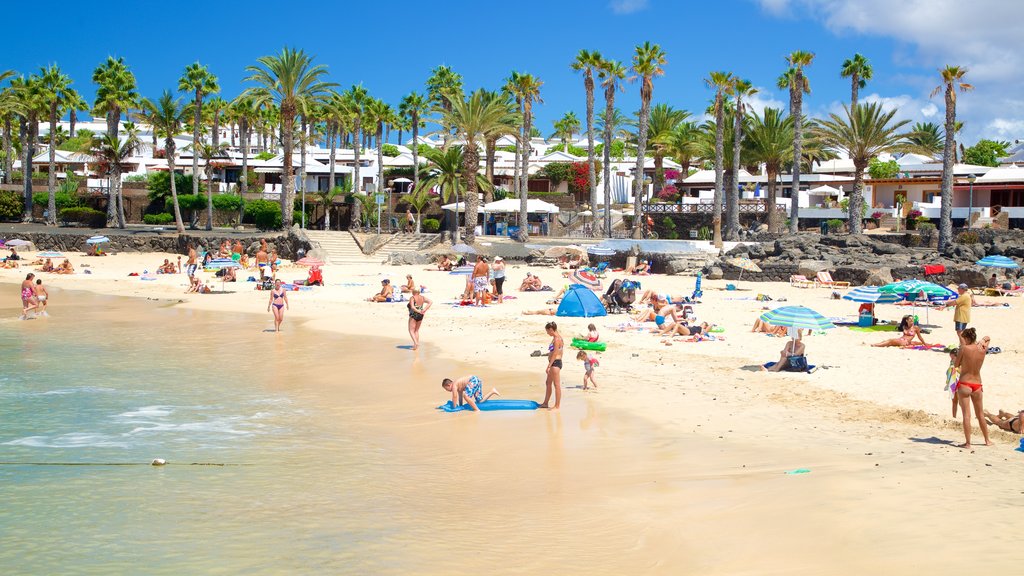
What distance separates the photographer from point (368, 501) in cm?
903

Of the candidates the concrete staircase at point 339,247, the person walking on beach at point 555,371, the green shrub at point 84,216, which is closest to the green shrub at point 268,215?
the concrete staircase at point 339,247

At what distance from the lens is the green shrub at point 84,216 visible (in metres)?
51.0

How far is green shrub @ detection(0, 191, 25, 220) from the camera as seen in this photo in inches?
2029

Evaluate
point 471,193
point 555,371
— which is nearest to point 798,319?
point 555,371

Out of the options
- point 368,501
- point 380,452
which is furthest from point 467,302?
point 368,501

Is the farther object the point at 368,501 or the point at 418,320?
the point at 418,320

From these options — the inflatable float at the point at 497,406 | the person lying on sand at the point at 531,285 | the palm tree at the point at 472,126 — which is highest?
the palm tree at the point at 472,126

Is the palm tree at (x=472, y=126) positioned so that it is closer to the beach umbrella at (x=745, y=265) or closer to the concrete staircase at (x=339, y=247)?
the concrete staircase at (x=339, y=247)

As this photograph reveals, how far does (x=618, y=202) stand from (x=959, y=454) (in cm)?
5436

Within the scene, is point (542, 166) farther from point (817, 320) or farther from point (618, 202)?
point (817, 320)

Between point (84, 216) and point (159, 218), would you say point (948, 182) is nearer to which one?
point (159, 218)

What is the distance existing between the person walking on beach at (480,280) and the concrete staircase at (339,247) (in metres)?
16.1

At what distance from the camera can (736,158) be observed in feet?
163

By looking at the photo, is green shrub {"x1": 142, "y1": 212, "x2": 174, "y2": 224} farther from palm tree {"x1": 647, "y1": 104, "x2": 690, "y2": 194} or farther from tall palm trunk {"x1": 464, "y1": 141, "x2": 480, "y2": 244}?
palm tree {"x1": 647, "y1": 104, "x2": 690, "y2": 194}
